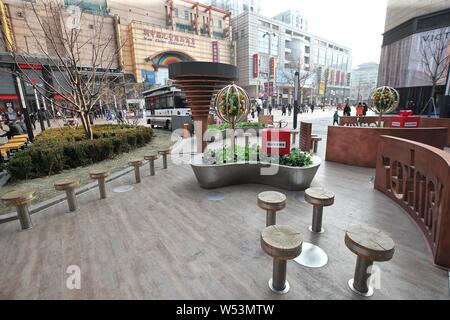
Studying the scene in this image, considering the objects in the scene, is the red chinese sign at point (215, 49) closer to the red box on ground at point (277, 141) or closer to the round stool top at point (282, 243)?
the red box on ground at point (277, 141)

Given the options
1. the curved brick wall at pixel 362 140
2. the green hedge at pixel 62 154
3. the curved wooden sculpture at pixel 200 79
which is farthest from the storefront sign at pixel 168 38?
the curved brick wall at pixel 362 140

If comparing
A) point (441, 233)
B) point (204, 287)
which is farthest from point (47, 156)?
point (441, 233)

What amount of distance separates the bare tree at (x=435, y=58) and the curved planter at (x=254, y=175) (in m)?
22.0

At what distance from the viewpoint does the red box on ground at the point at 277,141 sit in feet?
16.5

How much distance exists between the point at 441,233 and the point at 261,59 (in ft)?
186

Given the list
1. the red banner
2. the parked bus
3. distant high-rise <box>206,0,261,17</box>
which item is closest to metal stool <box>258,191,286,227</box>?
the parked bus

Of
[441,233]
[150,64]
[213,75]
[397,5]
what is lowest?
[441,233]

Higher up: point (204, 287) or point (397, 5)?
point (397, 5)

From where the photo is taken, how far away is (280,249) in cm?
219

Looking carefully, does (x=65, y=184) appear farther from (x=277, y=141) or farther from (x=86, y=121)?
(x=86, y=121)

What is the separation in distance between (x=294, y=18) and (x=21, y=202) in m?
92.3
